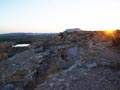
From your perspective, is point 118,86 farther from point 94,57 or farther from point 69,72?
point 94,57

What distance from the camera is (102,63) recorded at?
10.7m

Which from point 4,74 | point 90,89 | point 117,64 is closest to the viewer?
point 90,89

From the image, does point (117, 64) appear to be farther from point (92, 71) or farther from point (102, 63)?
point (92, 71)

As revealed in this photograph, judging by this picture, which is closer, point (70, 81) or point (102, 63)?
point (70, 81)

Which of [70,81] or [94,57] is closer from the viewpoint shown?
[70,81]

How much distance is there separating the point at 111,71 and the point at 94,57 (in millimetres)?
2130

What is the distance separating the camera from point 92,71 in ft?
32.0

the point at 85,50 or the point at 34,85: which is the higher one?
the point at 85,50

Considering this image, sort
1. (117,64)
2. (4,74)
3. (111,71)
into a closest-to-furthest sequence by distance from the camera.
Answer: (111,71) → (117,64) → (4,74)

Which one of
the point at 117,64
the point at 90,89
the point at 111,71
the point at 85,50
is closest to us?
the point at 90,89

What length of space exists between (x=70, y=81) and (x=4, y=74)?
5014 millimetres

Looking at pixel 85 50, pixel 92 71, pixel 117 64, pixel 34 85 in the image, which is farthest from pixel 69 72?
pixel 85 50

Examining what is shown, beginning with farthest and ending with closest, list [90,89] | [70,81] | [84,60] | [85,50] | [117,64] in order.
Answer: [85,50] → [84,60] → [117,64] → [70,81] → [90,89]

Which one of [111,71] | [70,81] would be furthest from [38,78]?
[111,71]
